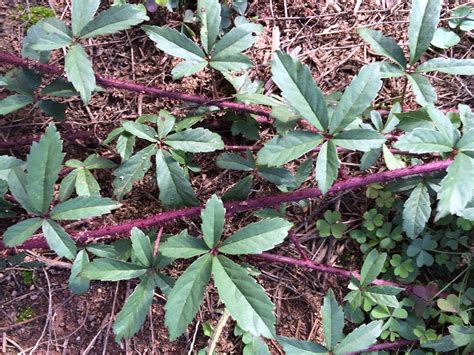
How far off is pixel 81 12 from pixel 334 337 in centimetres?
118

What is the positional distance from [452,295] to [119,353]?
1.14 meters

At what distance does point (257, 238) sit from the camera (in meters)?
1.27

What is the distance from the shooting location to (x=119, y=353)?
1704mm

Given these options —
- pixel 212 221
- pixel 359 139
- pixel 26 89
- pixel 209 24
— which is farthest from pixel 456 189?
pixel 26 89

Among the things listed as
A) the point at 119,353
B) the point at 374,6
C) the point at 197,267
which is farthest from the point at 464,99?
Answer: the point at 119,353

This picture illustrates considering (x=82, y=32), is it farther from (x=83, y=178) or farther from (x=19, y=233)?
(x=19, y=233)

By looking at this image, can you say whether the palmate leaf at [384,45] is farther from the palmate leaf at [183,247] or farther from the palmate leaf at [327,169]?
the palmate leaf at [183,247]

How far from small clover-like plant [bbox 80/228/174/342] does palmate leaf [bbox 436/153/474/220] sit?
2.45ft

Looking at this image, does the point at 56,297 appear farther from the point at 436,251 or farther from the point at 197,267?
the point at 436,251

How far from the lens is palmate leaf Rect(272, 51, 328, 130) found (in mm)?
1307

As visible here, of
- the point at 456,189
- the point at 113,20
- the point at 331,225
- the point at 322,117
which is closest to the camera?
the point at 456,189

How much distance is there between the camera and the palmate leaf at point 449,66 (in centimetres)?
145

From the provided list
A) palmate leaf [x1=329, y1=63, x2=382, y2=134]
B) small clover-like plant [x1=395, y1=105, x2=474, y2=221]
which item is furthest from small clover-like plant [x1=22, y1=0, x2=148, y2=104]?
small clover-like plant [x1=395, y1=105, x2=474, y2=221]

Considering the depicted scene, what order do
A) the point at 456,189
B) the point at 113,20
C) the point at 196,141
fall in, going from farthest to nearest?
the point at 196,141, the point at 113,20, the point at 456,189
